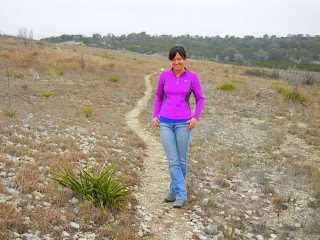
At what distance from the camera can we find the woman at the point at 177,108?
12.6 ft

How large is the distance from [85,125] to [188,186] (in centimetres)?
451

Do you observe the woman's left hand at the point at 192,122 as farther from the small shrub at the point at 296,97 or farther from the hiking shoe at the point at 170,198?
the small shrub at the point at 296,97

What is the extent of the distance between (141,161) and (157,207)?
2146 millimetres

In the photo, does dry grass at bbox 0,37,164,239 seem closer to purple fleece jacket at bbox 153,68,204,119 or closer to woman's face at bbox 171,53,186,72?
purple fleece jacket at bbox 153,68,204,119

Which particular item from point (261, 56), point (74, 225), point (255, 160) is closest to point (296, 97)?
point (255, 160)

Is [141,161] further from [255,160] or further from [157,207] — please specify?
[255,160]

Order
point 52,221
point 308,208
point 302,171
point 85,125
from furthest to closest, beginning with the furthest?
point 85,125 < point 302,171 < point 308,208 < point 52,221

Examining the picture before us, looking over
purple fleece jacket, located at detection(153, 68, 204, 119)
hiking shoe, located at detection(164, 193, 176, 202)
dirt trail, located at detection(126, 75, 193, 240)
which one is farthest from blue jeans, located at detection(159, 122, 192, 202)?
dirt trail, located at detection(126, 75, 193, 240)

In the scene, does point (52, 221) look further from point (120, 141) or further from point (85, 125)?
point (85, 125)

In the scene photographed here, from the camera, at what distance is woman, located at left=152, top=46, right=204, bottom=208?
383 cm

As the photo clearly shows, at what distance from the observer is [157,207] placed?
4270mm

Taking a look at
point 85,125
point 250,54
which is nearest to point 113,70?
point 85,125

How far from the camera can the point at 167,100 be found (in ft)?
12.9

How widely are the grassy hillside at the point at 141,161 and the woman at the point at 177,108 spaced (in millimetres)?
1056
